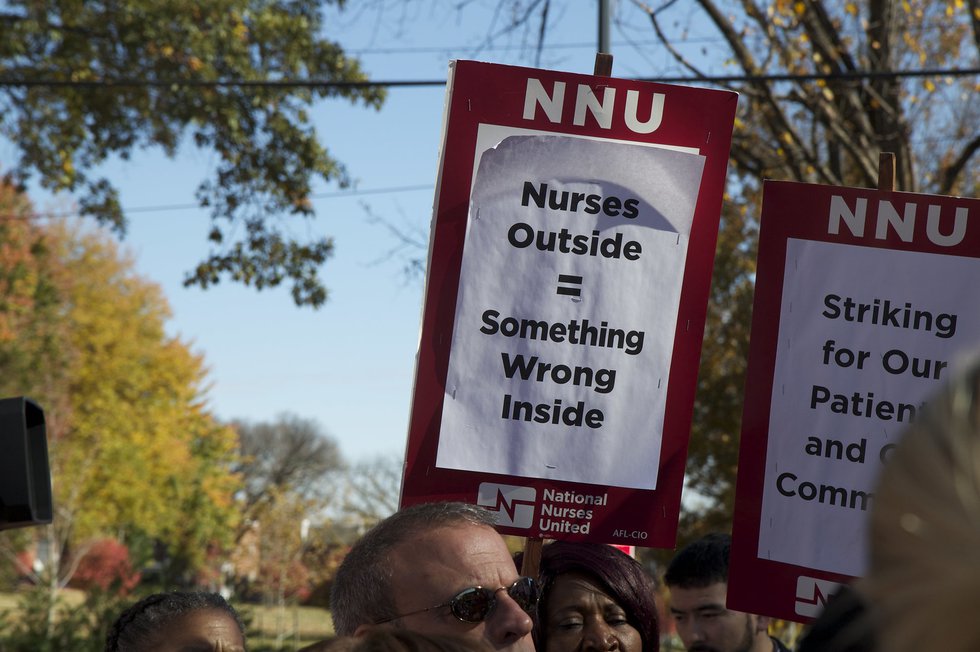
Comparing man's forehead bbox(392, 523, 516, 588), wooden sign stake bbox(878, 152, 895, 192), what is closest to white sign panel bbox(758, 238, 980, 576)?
wooden sign stake bbox(878, 152, 895, 192)

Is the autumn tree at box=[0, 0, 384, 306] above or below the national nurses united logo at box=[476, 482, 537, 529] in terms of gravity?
above

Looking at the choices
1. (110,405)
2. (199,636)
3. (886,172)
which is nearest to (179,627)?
(199,636)

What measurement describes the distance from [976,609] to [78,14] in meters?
12.0

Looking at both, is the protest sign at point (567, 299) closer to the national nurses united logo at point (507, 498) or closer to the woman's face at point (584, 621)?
the national nurses united logo at point (507, 498)

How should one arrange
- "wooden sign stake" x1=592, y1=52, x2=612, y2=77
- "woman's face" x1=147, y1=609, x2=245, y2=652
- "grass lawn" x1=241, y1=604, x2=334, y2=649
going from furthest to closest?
"grass lawn" x1=241, y1=604, x2=334, y2=649, "wooden sign stake" x1=592, y1=52, x2=612, y2=77, "woman's face" x1=147, y1=609, x2=245, y2=652

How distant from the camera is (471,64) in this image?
3.71 metres

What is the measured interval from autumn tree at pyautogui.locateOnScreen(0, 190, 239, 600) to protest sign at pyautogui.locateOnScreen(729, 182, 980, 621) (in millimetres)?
29423

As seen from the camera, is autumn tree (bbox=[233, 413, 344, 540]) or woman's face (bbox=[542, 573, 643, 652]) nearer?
woman's face (bbox=[542, 573, 643, 652])

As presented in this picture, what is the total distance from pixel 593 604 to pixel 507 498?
36cm

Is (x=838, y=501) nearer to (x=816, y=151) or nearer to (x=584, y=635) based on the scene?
(x=584, y=635)

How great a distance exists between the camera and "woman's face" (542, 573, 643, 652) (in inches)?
132

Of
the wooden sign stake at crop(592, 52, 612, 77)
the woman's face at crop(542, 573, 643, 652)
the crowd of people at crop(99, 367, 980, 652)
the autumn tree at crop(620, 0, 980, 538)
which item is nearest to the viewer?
the crowd of people at crop(99, 367, 980, 652)

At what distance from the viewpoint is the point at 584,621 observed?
11.1ft

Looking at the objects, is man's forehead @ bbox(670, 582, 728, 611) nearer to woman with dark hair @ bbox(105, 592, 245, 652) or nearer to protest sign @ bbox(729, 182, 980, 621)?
protest sign @ bbox(729, 182, 980, 621)
